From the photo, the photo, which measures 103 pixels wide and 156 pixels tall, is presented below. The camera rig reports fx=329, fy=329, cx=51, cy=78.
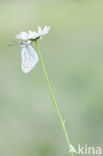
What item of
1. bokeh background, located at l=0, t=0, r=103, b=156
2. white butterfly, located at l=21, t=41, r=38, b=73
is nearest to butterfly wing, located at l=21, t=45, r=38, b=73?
white butterfly, located at l=21, t=41, r=38, b=73

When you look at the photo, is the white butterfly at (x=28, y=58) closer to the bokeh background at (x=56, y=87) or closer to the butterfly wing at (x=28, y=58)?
the butterfly wing at (x=28, y=58)

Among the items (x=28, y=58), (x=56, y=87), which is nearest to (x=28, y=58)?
(x=28, y=58)

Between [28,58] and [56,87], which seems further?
[56,87]

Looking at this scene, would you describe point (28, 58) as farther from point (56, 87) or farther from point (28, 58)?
point (56, 87)

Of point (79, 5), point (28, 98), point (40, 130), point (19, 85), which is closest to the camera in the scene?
point (40, 130)

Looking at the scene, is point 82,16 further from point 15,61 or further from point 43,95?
point 43,95

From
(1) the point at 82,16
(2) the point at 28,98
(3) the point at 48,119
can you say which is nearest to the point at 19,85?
(2) the point at 28,98

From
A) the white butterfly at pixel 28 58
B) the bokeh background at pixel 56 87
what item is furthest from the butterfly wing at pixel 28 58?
the bokeh background at pixel 56 87

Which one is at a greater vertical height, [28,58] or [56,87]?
[28,58]
